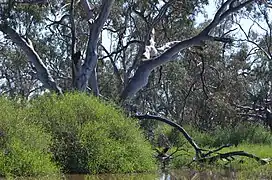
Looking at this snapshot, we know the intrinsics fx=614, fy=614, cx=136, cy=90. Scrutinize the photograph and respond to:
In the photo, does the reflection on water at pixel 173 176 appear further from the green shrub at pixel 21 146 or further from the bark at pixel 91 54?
the bark at pixel 91 54

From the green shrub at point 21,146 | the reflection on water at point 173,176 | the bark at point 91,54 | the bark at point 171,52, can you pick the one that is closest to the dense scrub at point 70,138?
the green shrub at point 21,146

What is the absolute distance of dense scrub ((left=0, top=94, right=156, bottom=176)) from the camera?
14219 millimetres

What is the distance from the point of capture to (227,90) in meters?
32.0

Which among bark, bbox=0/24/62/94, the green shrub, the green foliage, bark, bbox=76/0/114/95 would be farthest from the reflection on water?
A: bark, bbox=0/24/62/94

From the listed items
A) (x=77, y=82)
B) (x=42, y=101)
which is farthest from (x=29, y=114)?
(x=77, y=82)

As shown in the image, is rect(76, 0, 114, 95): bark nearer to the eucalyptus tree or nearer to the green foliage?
the eucalyptus tree

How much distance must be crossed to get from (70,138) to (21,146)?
5.81 ft

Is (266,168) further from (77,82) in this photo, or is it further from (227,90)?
(227,90)

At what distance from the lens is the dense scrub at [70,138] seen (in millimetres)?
14219

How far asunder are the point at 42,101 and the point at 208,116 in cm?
2034

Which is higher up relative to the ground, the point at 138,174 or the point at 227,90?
the point at 227,90

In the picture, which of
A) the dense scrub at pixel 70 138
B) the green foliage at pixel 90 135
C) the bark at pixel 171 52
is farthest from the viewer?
the bark at pixel 171 52

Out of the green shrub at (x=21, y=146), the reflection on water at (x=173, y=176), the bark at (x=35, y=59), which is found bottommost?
the reflection on water at (x=173, y=176)

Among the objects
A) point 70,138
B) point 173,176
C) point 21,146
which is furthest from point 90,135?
point 173,176
